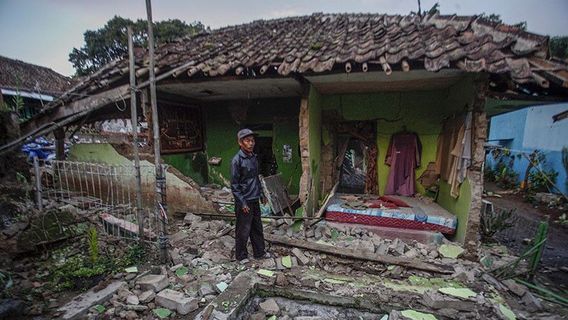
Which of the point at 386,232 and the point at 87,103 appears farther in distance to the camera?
the point at 87,103

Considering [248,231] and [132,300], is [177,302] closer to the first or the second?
[132,300]

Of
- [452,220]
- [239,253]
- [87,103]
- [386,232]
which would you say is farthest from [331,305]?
[87,103]

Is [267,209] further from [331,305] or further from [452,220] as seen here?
[452,220]

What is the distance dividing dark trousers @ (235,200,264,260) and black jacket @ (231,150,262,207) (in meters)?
0.16

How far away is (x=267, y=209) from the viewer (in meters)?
6.23

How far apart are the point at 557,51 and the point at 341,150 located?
20.1 meters

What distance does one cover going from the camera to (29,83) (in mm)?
14688

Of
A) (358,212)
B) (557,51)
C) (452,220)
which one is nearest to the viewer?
(452,220)

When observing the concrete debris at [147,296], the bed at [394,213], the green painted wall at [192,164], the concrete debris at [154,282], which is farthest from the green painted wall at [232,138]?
the concrete debris at [147,296]

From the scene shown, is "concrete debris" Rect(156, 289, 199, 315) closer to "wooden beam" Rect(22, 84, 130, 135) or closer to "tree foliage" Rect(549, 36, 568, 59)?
"wooden beam" Rect(22, 84, 130, 135)

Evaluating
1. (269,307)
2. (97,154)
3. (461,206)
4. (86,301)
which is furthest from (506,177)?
(97,154)

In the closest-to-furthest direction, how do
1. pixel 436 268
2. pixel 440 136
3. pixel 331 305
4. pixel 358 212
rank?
1. pixel 331 305
2. pixel 436 268
3. pixel 358 212
4. pixel 440 136

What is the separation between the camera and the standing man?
418 centimetres

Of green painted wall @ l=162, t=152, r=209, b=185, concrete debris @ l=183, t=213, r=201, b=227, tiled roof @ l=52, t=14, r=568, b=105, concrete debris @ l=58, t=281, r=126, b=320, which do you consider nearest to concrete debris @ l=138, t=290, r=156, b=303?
concrete debris @ l=58, t=281, r=126, b=320
